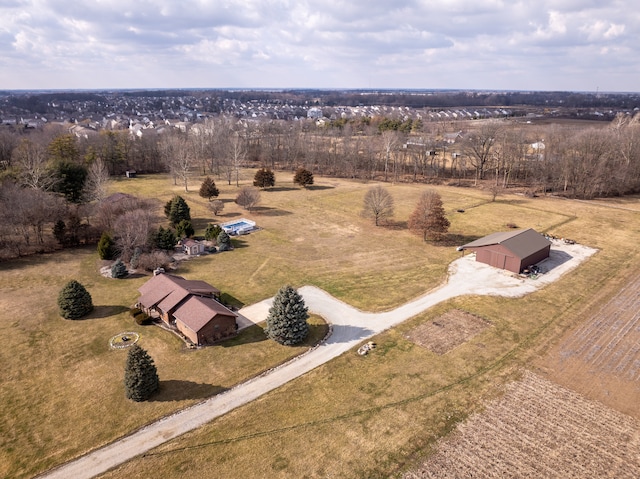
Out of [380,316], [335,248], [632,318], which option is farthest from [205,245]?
[632,318]

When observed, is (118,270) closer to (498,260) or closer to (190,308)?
(190,308)

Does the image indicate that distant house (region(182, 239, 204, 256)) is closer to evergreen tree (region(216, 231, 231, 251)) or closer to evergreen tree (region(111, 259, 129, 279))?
evergreen tree (region(216, 231, 231, 251))

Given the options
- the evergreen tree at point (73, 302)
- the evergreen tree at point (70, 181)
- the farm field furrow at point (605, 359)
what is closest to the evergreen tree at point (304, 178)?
the evergreen tree at point (70, 181)

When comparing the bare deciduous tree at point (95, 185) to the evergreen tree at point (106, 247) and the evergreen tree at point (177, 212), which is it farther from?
the evergreen tree at point (106, 247)

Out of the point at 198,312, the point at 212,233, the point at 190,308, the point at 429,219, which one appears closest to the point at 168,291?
the point at 190,308

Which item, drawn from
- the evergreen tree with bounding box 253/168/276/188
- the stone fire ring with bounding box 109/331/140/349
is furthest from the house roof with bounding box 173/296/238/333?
the evergreen tree with bounding box 253/168/276/188
